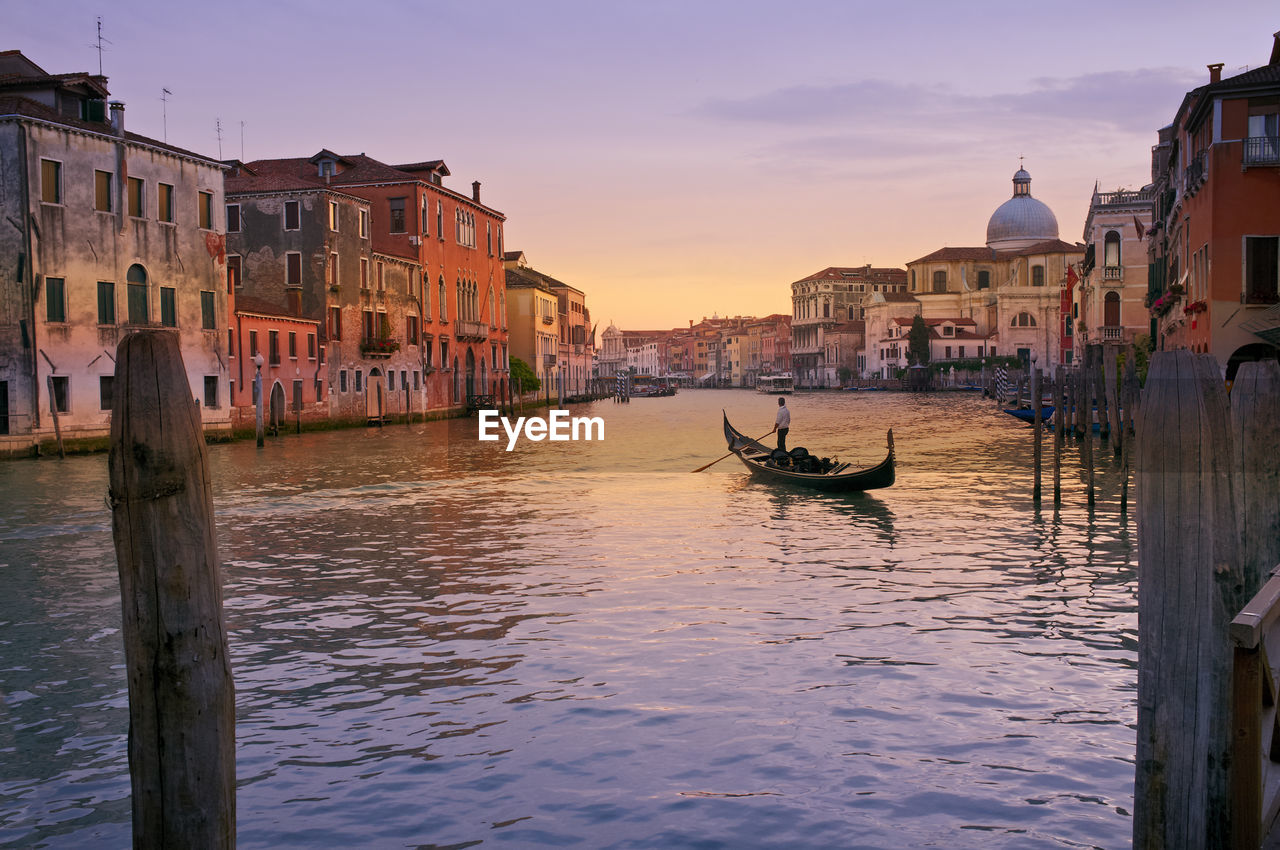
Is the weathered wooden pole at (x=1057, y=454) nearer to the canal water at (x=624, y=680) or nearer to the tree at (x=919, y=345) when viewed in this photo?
the canal water at (x=624, y=680)

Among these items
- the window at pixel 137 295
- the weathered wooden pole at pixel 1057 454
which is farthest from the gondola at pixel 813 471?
the window at pixel 137 295

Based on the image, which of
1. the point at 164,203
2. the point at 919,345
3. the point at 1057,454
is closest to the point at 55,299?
the point at 164,203

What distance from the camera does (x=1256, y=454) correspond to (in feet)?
13.8

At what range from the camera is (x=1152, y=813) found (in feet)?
9.68

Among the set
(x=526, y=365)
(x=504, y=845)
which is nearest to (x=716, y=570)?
(x=504, y=845)

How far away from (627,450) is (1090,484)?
48.0ft

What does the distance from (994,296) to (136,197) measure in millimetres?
75352

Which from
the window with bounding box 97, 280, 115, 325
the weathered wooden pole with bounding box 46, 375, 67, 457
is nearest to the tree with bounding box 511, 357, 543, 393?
the window with bounding box 97, 280, 115, 325

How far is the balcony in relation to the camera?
44031 millimetres

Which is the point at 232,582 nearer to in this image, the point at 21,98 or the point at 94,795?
the point at 94,795

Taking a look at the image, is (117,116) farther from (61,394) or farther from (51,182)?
(61,394)

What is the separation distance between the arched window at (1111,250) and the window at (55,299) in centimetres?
4062

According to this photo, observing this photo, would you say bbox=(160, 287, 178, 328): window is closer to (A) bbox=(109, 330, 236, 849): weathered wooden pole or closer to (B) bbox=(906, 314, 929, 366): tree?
(A) bbox=(109, 330, 236, 849): weathered wooden pole

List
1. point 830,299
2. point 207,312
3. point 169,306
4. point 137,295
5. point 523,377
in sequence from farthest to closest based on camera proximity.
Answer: point 830,299 → point 523,377 → point 207,312 → point 169,306 → point 137,295
